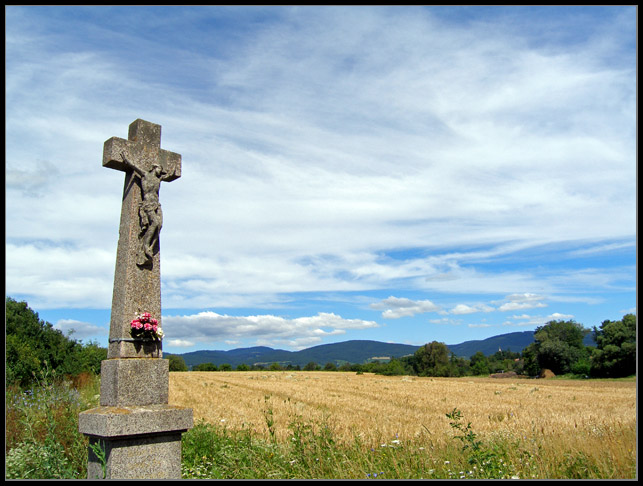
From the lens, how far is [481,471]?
5.76 m

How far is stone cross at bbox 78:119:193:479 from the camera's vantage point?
6.26 metres

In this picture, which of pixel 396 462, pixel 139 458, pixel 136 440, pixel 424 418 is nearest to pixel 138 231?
pixel 136 440

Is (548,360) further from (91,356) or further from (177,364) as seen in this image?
(91,356)

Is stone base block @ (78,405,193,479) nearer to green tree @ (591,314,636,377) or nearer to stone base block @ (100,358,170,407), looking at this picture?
stone base block @ (100,358,170,407)

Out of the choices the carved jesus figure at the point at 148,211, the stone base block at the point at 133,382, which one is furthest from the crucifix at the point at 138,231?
the stone base block at the point at 133,382

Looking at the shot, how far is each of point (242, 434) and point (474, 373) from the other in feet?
259

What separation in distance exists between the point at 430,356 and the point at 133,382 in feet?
247

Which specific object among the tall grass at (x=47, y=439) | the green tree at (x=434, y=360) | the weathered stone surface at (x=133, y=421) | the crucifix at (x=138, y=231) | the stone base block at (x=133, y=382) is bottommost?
the green tree at (x=434, y=360)

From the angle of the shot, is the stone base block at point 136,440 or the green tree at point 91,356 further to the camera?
the green tree at point 91,356

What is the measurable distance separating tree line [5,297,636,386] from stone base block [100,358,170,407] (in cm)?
303

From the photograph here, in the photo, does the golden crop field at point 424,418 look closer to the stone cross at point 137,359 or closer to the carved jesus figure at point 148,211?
the stone cross at point 137,359

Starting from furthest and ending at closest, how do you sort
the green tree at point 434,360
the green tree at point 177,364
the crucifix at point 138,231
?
the green tree at point 434,360
the green tree at point 177,364
the crucifix at point 138,231

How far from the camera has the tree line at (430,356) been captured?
15.9 metres

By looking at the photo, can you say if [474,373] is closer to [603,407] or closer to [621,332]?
[621,332]
